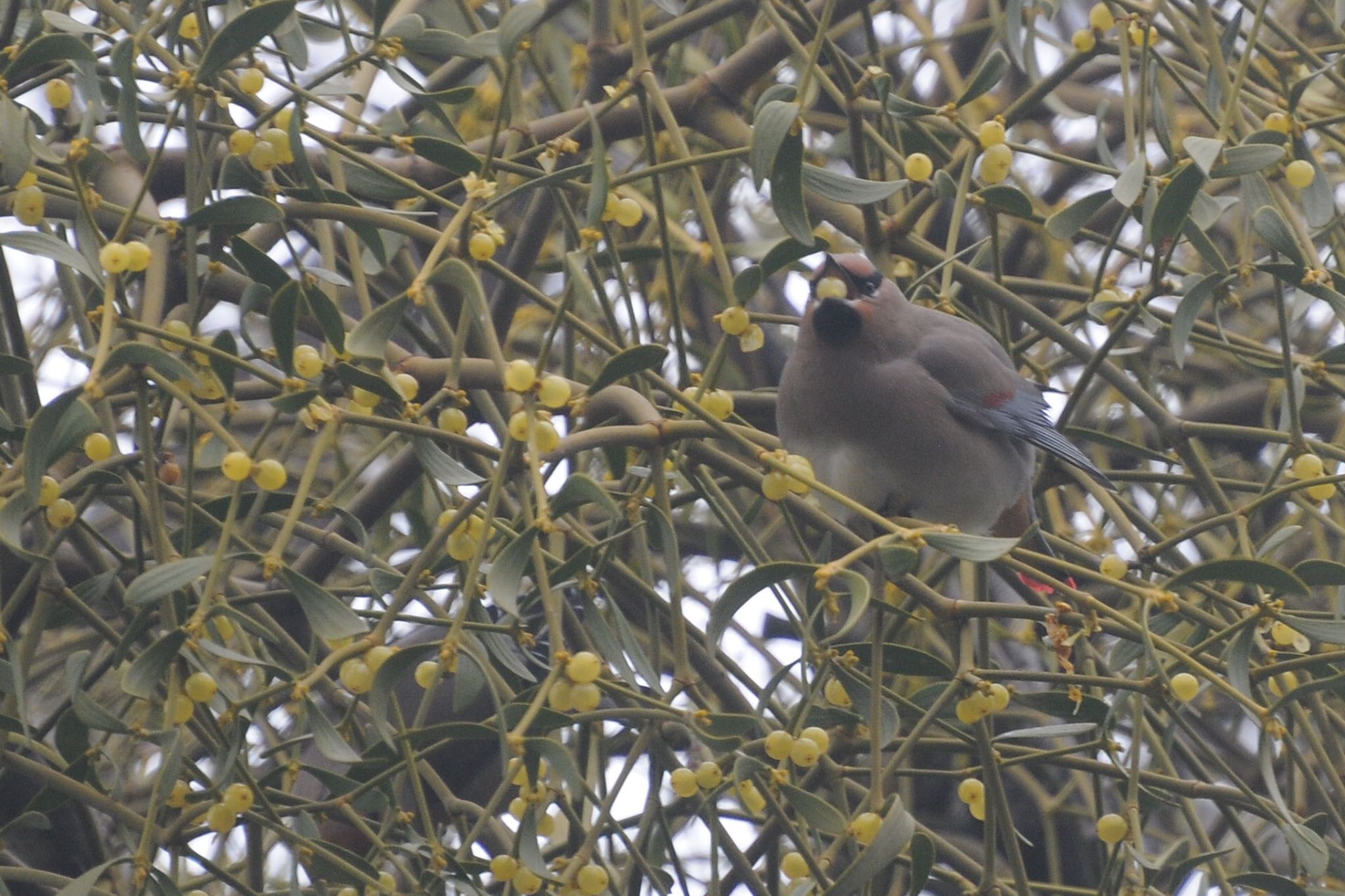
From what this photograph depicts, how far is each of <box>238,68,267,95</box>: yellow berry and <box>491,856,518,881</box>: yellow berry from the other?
94 centimetres

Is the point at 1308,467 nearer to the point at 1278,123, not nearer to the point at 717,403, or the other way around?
the point at 1278,123

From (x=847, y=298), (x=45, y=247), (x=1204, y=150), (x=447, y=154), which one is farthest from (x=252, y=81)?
(x=847, y=298)

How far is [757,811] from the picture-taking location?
5.90 ft

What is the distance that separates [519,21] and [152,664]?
718 mm

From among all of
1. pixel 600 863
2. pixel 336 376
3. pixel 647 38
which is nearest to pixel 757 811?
pixel 600 863

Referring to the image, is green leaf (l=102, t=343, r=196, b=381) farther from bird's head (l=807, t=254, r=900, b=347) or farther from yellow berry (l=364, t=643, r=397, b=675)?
bird's head (l=807, t=254, r=900, b=347)

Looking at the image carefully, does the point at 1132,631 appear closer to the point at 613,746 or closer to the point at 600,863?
the point at 600,863

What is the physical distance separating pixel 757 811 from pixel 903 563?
441mm

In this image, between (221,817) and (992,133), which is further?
(992,133)

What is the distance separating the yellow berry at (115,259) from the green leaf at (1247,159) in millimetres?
1126

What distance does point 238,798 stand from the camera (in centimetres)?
155

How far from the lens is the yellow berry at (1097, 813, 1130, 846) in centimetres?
174

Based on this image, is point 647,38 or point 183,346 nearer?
point 183,346

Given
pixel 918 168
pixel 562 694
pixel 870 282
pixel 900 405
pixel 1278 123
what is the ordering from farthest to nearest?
pixel 900 405
pixel 870 282
pixel 918 168
pixel 1278 123
pixel 562 694
